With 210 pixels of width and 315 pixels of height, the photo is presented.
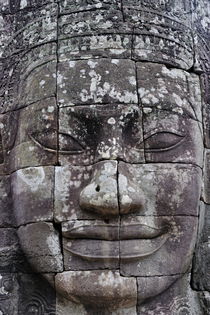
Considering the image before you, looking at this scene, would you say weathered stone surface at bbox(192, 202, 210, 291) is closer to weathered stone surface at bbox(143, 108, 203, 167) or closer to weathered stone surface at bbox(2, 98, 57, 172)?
weathered stone surface at bbox(143, 108, 203, 167)

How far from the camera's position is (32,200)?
4.72 meters

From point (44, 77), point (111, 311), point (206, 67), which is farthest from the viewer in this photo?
point (206, 67)

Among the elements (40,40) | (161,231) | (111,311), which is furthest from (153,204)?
(40,40)

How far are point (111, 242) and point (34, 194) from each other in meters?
0.73

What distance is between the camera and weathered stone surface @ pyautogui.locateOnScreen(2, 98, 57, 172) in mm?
4750

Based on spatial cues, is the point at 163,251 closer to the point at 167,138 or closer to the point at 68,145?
the point at 167,138

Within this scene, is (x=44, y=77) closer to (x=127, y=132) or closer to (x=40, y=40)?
(x=40, y=40)

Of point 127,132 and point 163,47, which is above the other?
point 163,47

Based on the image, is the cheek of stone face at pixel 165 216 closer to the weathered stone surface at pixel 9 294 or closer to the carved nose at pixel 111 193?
the carved nose at pixel 111 193

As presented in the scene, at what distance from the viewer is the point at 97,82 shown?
15.8 feet

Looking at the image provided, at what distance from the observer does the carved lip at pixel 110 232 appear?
454cm

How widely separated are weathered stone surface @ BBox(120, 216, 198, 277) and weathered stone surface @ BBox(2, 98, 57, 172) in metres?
0.95

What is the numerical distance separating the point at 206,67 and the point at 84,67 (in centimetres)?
113

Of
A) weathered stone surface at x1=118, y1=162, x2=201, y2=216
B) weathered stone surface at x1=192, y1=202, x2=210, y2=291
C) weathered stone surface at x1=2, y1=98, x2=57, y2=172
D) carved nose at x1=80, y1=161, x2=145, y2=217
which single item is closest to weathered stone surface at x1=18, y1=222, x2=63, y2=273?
carved nose at x1=80, y1=161, x2=145, y2=217
